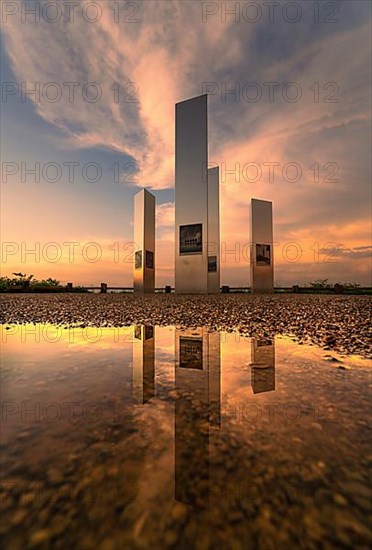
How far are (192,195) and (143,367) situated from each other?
13.1 metres

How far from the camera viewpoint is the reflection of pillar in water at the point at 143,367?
1112mm

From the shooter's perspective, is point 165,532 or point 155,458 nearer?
point 165,532

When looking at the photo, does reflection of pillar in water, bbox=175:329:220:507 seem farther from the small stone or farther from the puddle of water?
the small stone

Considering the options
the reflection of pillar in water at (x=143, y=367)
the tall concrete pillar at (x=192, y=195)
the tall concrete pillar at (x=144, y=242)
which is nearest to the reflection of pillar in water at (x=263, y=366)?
the reflection of pillar in water at (x=143, y=367)

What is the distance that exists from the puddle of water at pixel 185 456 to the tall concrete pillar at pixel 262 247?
17.5 meters

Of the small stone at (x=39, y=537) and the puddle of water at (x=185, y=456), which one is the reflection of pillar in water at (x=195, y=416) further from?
the small stone at (x=39, y=537)

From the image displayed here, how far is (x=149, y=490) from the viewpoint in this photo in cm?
54

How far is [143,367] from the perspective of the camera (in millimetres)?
1483

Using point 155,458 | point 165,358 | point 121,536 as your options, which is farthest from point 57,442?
point 165,358

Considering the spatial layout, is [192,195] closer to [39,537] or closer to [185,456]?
[185,456]

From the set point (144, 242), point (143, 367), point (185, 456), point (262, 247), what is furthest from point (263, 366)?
point (262, 247)

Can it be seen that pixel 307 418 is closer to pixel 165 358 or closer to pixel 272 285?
pixel 165 358

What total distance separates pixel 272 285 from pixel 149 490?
19.3 metres

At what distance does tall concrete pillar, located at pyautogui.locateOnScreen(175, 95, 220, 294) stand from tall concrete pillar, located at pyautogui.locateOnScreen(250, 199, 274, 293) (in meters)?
5.96
